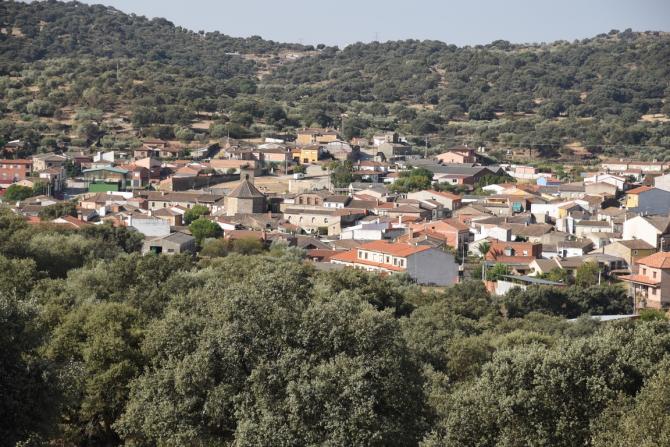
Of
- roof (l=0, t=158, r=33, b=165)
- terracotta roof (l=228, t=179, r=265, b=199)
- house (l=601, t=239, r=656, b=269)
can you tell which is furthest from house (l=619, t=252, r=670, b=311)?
roof (l=0, t=158, r=33, b=165)

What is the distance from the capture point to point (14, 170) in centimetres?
4862

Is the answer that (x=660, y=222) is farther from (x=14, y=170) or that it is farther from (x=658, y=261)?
(x=14, y=170)

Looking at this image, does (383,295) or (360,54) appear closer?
(383,295)

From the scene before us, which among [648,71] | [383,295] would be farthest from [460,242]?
[648,71]

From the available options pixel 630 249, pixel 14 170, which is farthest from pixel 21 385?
pixel 14 170

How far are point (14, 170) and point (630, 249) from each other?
95.1 feet

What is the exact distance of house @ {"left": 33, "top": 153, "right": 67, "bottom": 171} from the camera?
4933 cm

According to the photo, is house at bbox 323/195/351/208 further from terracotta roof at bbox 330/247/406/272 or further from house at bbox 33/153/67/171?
house at bbox 33/153/67/171

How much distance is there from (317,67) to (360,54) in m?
17.1

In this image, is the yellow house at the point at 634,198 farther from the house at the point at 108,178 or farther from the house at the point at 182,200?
the house at the point at 108,178

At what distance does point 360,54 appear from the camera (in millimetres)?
138875

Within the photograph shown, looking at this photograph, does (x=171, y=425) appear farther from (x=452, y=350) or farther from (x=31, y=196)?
(x=31, y=196)

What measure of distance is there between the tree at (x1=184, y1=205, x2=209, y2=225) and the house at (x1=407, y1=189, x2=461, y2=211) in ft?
29.4

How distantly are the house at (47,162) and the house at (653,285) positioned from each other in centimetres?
2921
